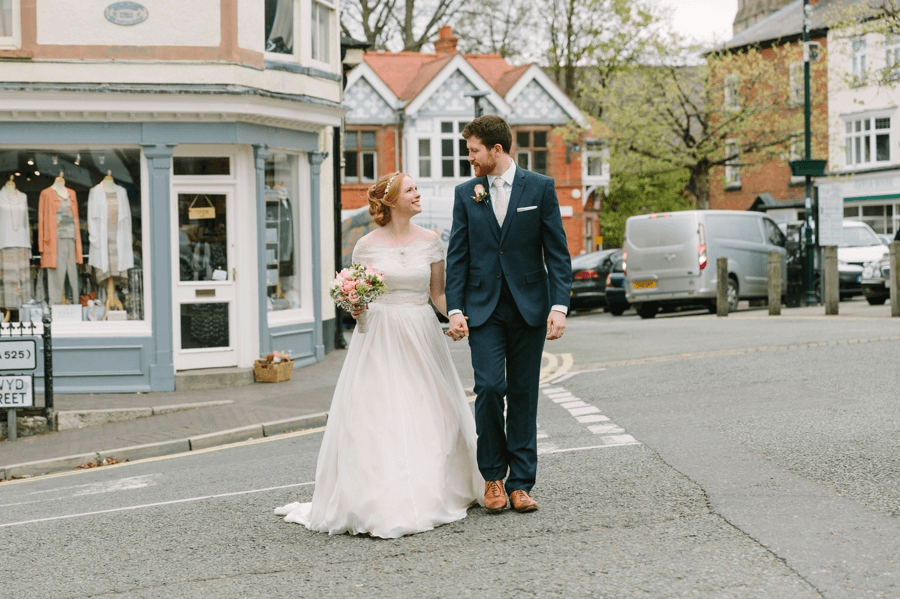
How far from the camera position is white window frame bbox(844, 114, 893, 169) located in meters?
41.9

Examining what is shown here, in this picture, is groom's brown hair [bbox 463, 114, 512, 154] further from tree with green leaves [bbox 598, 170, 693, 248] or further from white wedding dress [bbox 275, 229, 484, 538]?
tree with green leaves [bbox 598, 170, 693, 248]

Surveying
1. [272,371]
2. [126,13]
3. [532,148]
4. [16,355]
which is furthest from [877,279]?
[532,148]

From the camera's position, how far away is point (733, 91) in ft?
130

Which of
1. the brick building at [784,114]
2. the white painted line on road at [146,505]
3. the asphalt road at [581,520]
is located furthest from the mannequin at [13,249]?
the brick building at [784,114]

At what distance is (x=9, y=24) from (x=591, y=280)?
1586 centimetres

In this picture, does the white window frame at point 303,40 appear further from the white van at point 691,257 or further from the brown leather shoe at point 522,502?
the brown leather shoe at point 522,502

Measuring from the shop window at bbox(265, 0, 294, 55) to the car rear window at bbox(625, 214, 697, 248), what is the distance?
1007 cm

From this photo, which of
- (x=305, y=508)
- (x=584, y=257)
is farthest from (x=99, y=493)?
(x=584, y=257)

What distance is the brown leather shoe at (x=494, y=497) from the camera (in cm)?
559

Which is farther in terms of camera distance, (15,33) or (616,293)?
(616,293)

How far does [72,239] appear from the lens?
13859 mm

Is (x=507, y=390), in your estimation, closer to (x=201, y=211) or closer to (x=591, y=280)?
(x=201, y=211)

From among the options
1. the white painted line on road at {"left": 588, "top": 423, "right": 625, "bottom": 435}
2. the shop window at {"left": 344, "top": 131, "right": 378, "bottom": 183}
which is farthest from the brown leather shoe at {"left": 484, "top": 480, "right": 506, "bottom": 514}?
the shop window at {"left": 344, "top": 131, "right": 378, "bottom": 183}

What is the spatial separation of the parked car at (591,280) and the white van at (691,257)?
2.81 m
